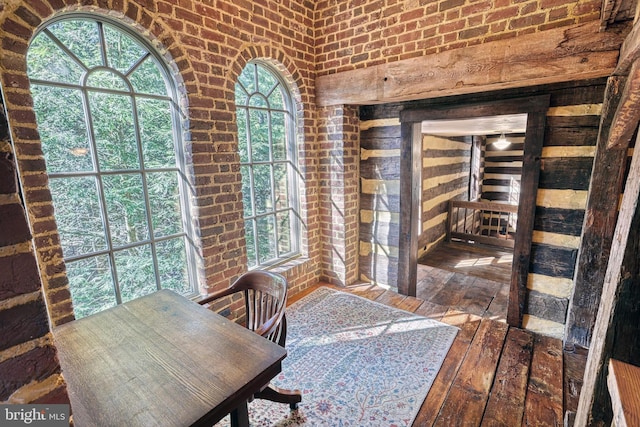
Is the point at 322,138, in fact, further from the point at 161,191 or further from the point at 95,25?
the point at 95,25

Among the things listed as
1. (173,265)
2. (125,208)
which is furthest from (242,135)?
(173,265)

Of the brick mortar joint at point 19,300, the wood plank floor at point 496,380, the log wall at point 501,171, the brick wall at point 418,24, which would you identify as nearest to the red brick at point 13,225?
the brick mortar joint at point 19,300

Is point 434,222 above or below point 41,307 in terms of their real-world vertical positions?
below

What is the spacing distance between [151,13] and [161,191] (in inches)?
46.1

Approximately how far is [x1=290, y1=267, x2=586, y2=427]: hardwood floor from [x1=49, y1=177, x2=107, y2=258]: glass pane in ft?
7.60

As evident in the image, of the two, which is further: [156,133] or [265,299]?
[156,133]

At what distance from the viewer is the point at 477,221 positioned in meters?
7.25

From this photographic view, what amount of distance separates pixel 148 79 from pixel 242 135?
0.84m

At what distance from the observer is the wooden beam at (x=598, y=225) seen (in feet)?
6.37

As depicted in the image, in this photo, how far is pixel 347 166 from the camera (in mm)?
3191

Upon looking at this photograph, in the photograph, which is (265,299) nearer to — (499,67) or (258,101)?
(258,101)

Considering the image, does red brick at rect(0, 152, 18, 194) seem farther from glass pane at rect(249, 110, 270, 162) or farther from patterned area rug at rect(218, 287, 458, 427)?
glass pane at rect(249, 110, 270, 162)

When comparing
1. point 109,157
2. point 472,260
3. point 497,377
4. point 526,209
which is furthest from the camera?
point 472,260

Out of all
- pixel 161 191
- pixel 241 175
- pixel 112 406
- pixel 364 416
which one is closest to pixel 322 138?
pixel 241 175
